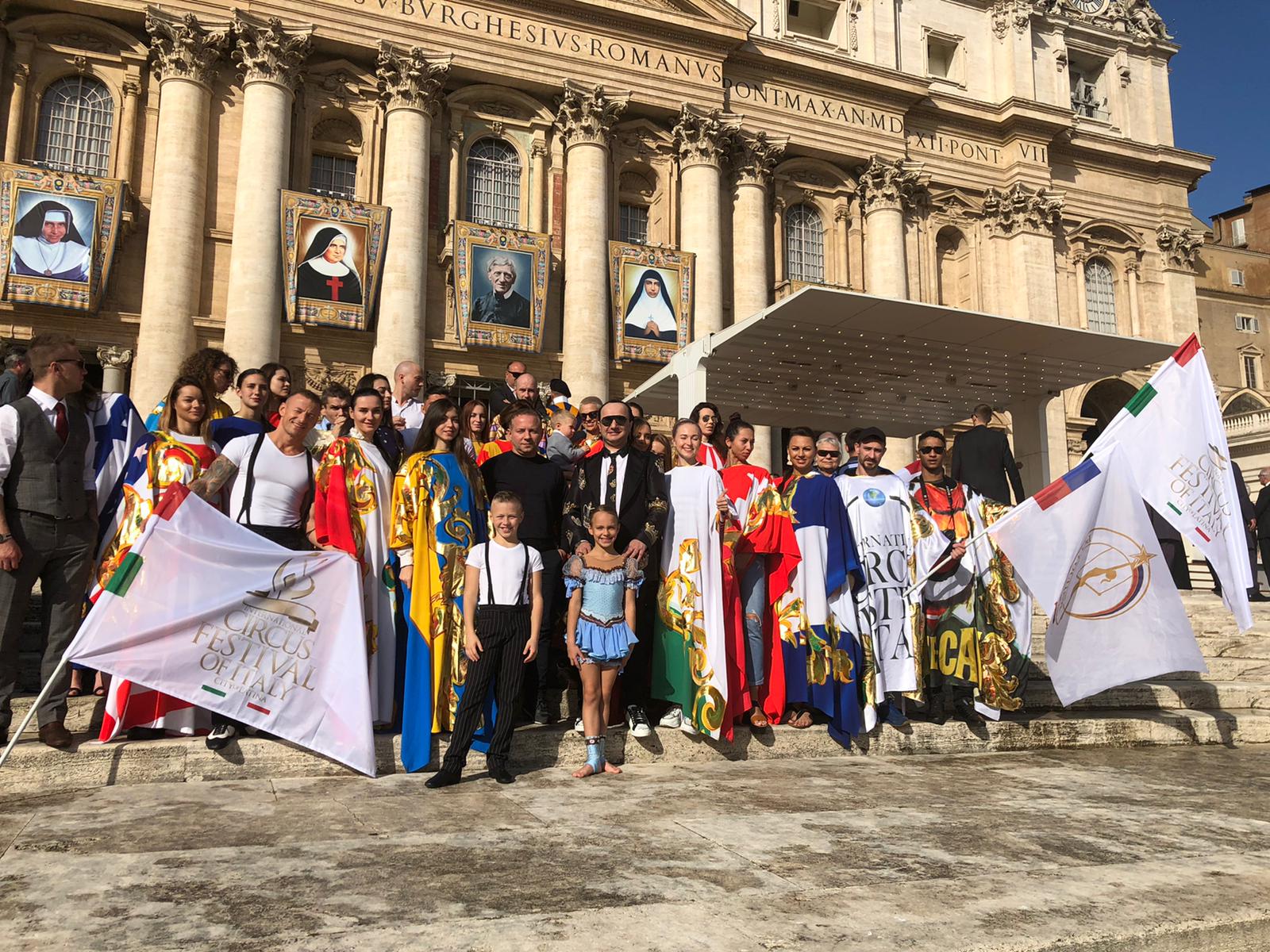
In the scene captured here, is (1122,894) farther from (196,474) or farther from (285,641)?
(196,474)

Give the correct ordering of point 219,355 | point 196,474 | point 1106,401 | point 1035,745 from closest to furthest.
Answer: point 196,474, point 219,355, point 1035,745, point 1106,401

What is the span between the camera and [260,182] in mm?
19531

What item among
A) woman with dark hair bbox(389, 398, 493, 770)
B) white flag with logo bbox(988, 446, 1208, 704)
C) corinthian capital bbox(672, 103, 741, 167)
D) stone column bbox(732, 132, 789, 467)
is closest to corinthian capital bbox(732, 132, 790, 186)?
stone column bbox(732, 132, 789, 467)

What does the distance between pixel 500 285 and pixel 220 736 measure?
16524 mm

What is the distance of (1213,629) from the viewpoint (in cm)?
1143

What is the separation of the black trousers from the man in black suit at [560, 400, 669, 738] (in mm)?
832

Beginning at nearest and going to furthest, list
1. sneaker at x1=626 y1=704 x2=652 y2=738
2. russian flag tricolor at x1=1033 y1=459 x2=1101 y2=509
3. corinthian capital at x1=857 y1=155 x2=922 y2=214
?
1. sneaker at x1=626 y1=704 x2=652 y2=738
2. russian flag tricolor at x1=1033 y1=459 x2=1101 y2=509
3. corinthian capital at x1=857 y1=155 x2=922 y2=214

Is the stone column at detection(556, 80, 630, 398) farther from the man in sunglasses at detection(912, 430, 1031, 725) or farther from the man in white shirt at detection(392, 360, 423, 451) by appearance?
the man in sunglasses at detection(912, 430, 1031, 725)

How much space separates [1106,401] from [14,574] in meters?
31.5

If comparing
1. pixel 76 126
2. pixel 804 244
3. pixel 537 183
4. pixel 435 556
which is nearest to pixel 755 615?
pixel 435 556

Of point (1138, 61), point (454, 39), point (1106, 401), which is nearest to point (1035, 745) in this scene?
point (454, 39)

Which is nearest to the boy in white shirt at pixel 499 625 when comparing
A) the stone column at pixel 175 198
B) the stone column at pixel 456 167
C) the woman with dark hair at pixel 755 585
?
the woman with dark hair at pixel 755 585

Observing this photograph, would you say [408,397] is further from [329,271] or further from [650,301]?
[650,301]

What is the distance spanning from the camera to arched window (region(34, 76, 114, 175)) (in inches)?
777
